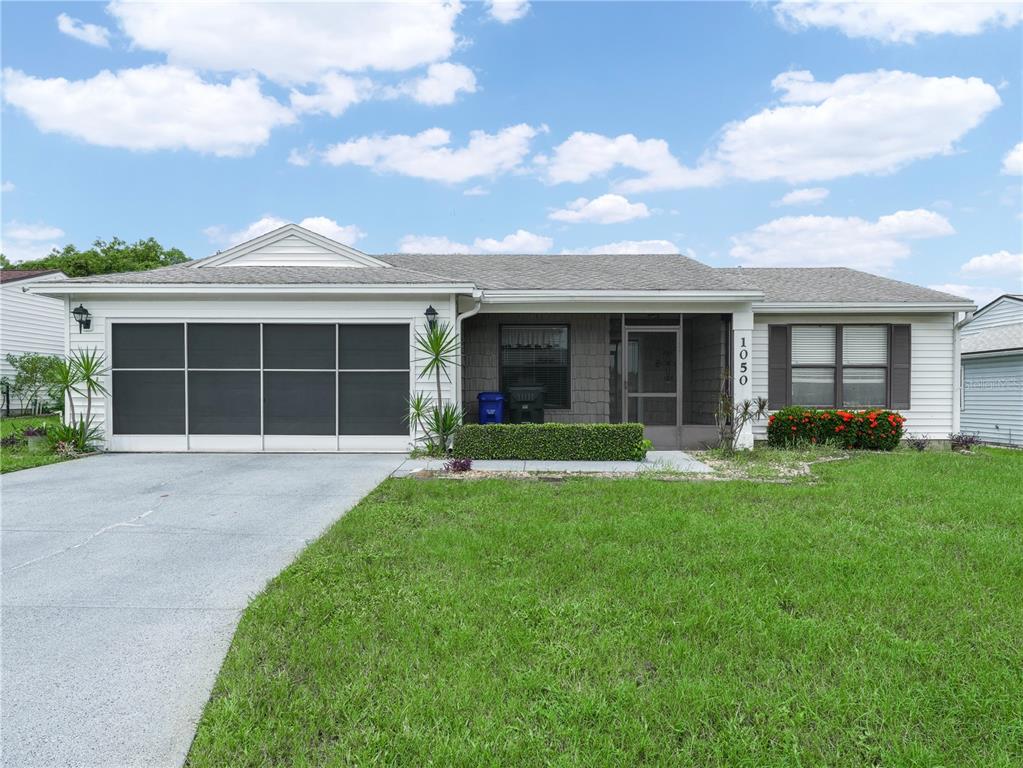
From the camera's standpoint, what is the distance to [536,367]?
1170cm

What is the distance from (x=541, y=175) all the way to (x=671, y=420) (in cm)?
978

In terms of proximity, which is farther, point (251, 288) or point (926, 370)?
point (926, 370)

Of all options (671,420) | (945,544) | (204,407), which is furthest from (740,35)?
(204,407)

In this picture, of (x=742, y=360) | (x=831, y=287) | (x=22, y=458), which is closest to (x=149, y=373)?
(x=22, y=458)

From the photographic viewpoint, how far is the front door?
37.2ft

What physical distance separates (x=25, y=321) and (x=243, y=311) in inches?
→ 627

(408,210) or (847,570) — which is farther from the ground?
(408,210)

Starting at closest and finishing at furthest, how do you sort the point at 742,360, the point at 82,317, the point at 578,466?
the point at 578,466 → the point at 82,317 → the point at 742,360

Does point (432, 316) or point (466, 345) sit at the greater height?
point (432, 316)

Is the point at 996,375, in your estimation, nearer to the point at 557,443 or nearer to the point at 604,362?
the point at 604,362

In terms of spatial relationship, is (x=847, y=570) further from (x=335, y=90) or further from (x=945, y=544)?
(x=335, y=90)

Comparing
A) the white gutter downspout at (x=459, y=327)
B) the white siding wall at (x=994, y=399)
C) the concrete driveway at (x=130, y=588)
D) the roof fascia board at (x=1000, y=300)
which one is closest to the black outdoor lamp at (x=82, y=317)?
the concrete driveway at (x=130, y=588)

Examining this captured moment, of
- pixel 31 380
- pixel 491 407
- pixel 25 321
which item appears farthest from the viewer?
pixel 25 321

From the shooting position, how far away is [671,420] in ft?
37.2
